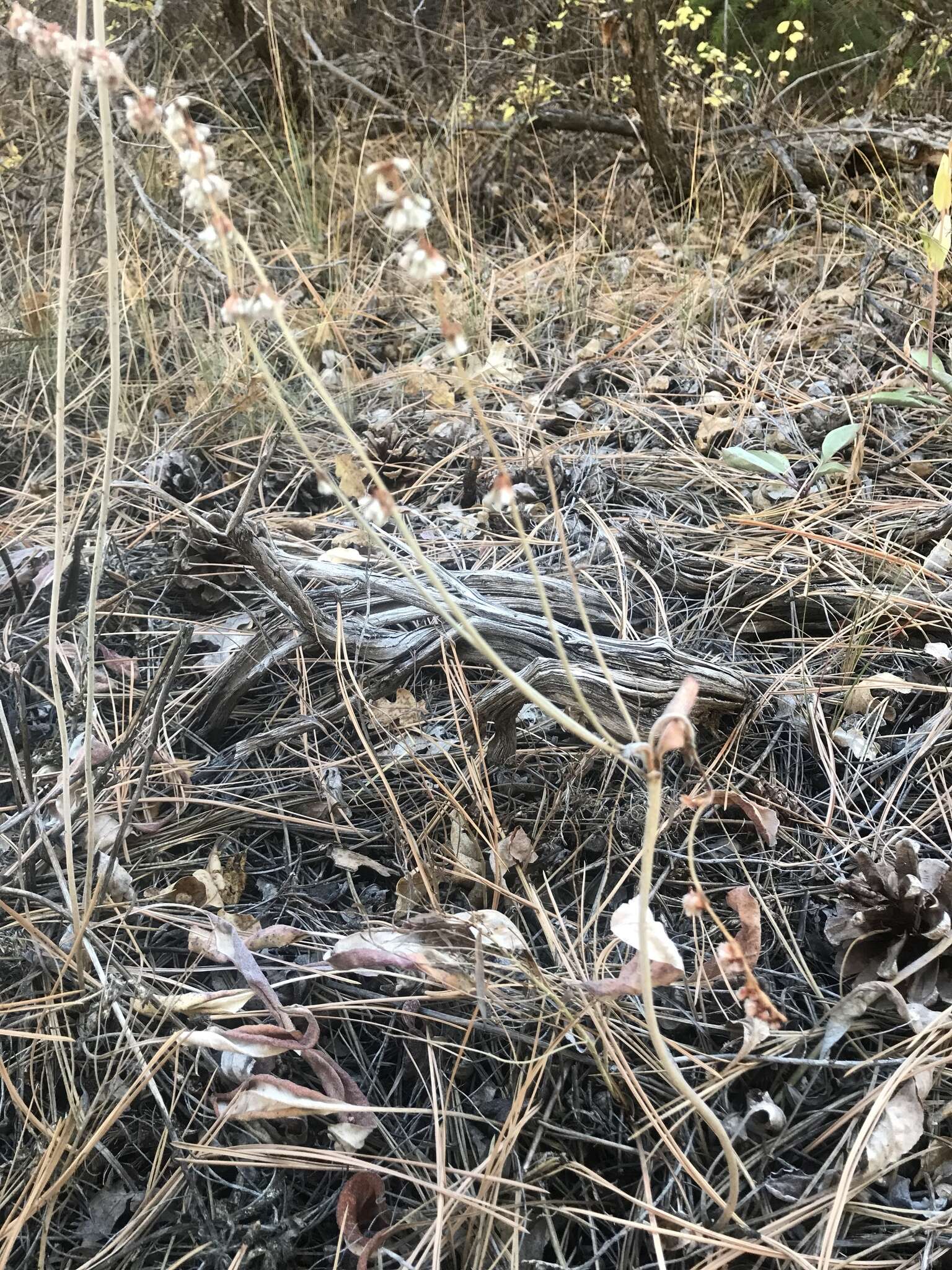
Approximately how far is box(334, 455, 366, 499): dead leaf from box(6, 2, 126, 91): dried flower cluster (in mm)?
1025

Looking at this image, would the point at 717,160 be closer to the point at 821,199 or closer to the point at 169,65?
the point at 821,199

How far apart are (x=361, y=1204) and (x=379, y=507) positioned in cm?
65

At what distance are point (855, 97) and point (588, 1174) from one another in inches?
155

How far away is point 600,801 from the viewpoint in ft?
3.79

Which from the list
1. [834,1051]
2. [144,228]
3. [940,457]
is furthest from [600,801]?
[144,228]

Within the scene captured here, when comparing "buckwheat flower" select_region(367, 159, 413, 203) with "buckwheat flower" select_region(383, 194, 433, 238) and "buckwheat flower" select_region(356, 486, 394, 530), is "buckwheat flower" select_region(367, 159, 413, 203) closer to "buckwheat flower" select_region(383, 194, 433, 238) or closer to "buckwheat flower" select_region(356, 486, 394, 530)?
"buckwheat flower" select_region(383, 194, 433, 238)

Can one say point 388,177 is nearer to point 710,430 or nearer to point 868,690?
point 868,690

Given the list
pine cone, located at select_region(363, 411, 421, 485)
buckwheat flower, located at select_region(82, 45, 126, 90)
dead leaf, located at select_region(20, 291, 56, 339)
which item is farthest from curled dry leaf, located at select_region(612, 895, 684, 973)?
dead leaf, located at select_region(20, 291, 56, 339)

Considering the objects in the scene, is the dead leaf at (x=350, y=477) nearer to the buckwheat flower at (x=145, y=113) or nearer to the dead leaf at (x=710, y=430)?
the dead leaf at (x=710, y=430)

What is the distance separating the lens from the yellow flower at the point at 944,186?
1426 mm

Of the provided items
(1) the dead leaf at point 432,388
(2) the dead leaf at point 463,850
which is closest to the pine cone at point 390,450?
(1) the dead leaf at point 432,388

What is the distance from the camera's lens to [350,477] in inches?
67.8

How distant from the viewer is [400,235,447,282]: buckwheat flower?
59 cm

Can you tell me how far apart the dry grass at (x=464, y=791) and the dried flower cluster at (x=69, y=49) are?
0.28 metres
